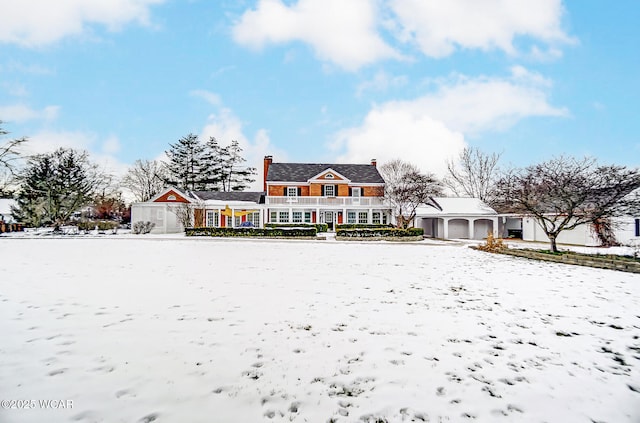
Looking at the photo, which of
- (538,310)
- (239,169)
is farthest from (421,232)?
(239,169)

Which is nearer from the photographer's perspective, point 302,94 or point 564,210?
point 564,210

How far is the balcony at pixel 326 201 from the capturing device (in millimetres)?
31156

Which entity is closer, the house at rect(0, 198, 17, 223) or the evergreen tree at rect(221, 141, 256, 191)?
the house at rect(0, 198, 17, 223)

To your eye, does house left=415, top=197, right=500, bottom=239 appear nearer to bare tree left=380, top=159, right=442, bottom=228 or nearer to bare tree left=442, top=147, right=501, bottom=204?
bare tree left=380, top=159, right=442, bottom=228

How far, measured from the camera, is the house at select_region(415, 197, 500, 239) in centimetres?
2670

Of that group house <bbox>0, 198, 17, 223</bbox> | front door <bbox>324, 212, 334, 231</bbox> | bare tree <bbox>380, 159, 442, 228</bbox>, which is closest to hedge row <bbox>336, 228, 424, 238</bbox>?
bare tree <bbox>380, 159, 442, 228</bbox>

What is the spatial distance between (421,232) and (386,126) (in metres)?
8.08

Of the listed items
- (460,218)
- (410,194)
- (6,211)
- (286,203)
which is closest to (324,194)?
(286,203)

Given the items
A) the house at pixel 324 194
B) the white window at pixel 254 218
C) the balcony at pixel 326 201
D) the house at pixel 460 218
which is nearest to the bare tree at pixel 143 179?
the house at pixel 324 194

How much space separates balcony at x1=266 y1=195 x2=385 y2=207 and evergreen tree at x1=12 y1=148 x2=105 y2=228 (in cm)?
2005

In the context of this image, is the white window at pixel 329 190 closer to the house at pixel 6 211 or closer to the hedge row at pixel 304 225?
the hedge row at pixel 304 225

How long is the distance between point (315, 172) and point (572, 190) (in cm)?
2424

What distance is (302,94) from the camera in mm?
18719

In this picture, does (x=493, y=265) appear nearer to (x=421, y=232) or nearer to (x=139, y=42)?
(x=421, y=232)
